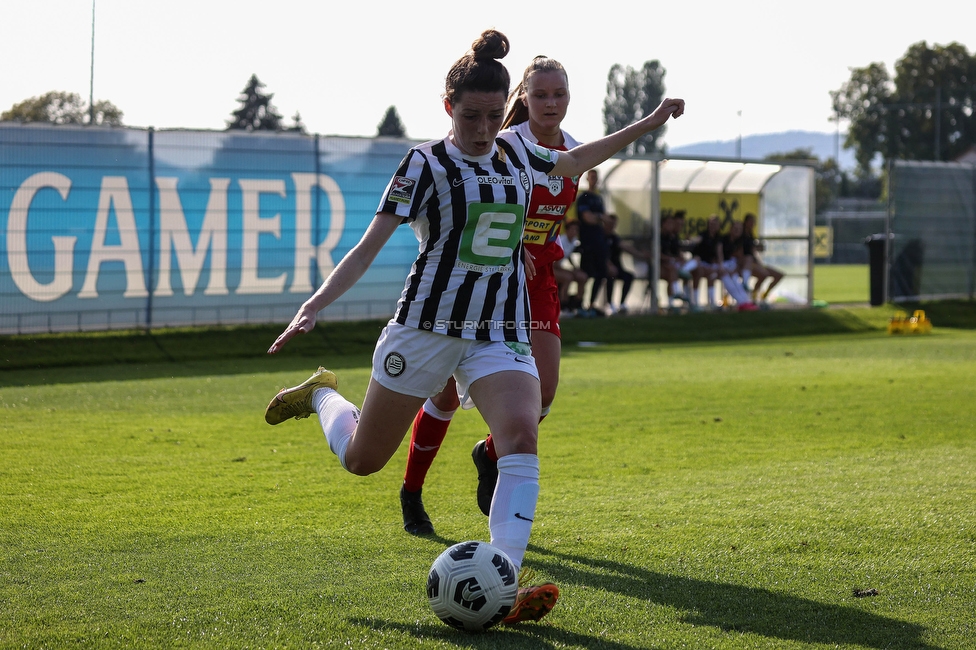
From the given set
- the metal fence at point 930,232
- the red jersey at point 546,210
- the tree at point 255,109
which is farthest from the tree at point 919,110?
the red jersey at point 546,210

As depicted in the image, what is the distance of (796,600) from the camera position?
13.1 feet

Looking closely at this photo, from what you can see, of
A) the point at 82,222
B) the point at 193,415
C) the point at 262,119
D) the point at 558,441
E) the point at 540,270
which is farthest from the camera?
the point at 262,119

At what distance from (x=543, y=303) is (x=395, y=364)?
5.49 ft

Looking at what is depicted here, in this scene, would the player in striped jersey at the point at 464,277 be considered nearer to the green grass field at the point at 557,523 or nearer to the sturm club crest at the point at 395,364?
the sturm club crest at the point at 395,364

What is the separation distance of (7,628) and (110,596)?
0.45m

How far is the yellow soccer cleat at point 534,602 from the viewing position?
11.9 feet

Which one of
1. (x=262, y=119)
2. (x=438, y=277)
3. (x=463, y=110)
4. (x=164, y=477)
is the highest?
(x=262, y=119)

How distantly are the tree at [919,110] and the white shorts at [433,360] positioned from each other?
72.3 metres

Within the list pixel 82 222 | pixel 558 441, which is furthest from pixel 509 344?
pixel 82 222

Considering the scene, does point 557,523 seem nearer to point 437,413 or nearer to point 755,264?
point 437,413

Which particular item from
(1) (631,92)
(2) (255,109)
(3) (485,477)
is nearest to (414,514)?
(3) (485,477)

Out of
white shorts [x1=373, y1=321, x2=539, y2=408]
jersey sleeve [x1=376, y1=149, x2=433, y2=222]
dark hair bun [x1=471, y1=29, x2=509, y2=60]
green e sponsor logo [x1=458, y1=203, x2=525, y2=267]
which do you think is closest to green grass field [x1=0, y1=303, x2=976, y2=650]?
white shorts [x1=373, y1=321, x2=539, y2=408]

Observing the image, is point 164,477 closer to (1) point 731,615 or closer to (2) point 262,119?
(1) point 731,615

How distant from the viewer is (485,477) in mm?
5441
